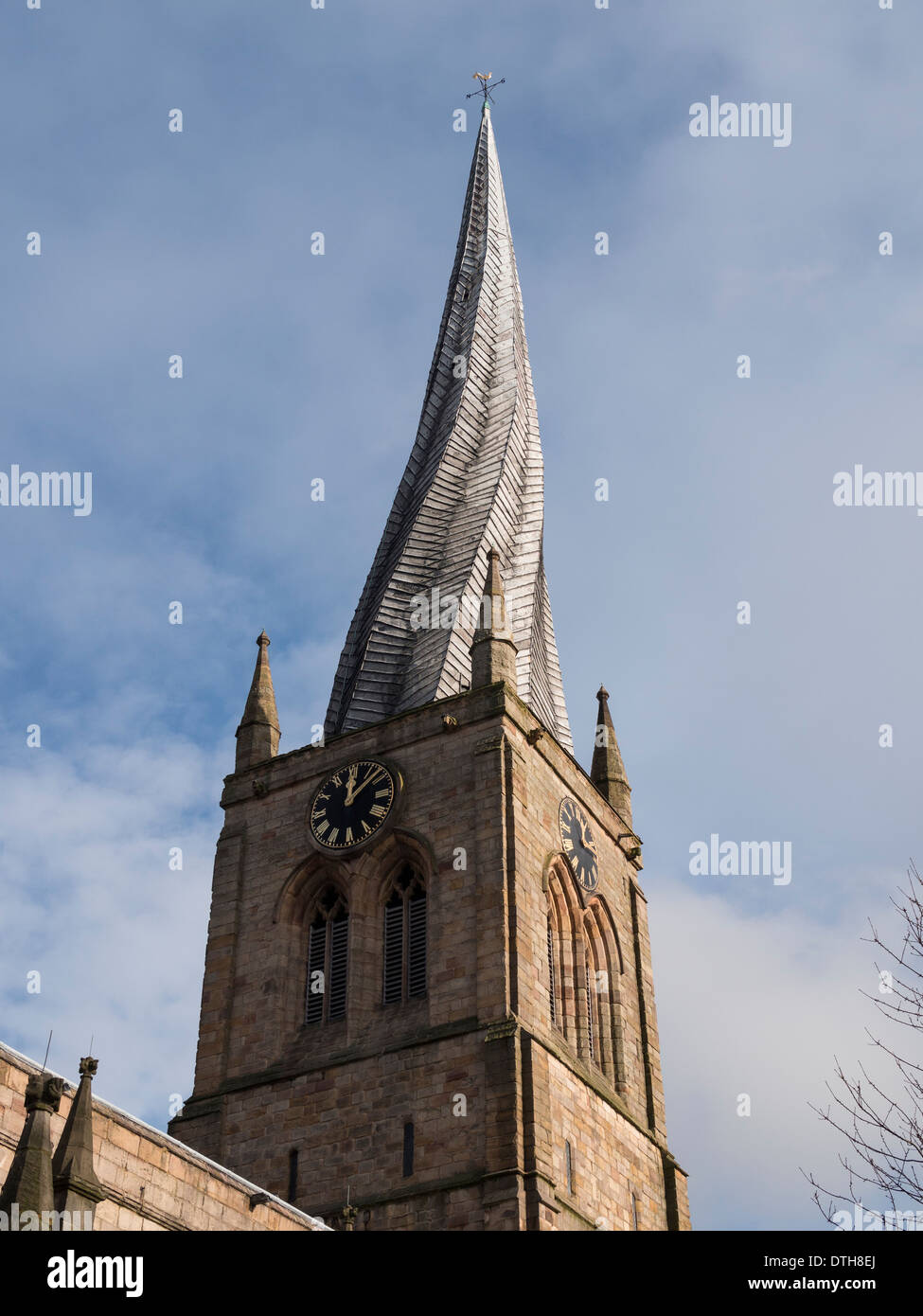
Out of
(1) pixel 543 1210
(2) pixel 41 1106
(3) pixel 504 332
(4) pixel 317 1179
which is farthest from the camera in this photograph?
(3) pixel 504 332

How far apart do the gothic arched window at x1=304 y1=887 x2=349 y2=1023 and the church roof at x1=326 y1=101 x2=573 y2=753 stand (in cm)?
581

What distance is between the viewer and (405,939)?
44.7 m

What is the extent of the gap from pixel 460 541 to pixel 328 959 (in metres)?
15.3

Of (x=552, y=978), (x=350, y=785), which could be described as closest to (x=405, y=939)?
(x=552, y=978)

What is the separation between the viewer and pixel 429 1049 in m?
41.6

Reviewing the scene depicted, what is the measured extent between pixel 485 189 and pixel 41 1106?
5831 centimetres

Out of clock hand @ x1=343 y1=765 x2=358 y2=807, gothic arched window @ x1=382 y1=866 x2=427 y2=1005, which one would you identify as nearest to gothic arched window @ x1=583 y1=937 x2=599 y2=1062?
gothic arched window @ x1=382 y1=866 x2=427 y2=1005

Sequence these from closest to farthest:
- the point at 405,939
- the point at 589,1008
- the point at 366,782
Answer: the point at 405,939
the point at 589,1008
the point at 366,782

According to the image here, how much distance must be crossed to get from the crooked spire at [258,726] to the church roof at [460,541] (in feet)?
6.10

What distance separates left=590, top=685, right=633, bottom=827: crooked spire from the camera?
175 ft

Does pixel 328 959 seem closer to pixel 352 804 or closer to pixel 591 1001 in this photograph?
pixel 352 804

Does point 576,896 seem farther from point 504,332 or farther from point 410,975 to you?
point 504,332

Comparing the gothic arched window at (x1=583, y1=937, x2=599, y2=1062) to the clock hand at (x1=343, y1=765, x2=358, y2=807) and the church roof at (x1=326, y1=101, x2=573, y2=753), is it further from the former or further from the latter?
the church roof at (x1=326, y1=101, x2=573, y2=753)
